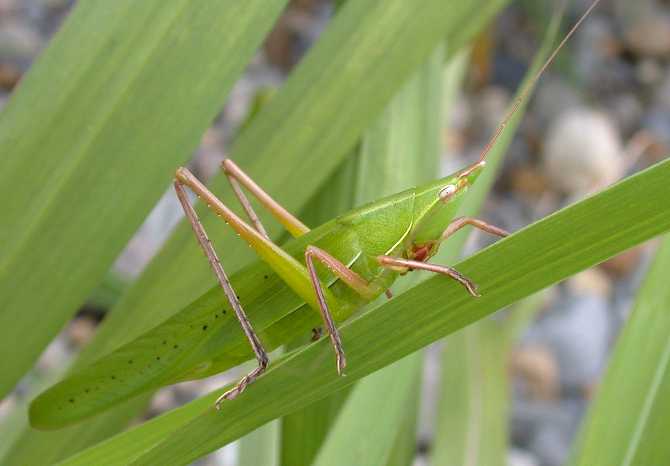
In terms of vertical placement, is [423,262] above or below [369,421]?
above

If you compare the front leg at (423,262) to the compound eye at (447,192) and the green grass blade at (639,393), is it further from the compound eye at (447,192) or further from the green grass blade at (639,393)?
the green grass blade at (639,393)

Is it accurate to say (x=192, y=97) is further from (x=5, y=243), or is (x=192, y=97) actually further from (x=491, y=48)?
(x=491, y=48)

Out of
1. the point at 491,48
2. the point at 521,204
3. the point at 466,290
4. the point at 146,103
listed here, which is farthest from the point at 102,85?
the point at 491,48

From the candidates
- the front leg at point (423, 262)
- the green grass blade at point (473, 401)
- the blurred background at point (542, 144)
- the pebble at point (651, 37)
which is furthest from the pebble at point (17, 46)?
the front leg at point (423, 262)

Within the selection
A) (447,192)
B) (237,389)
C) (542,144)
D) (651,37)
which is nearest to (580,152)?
(542,144)

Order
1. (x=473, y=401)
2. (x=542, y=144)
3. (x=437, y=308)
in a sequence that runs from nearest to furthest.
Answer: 1. (x=437, y=308)
2. (x=473, y=401)
3. (x=542, y=144)

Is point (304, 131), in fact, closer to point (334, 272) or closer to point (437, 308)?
point (334, 272)
